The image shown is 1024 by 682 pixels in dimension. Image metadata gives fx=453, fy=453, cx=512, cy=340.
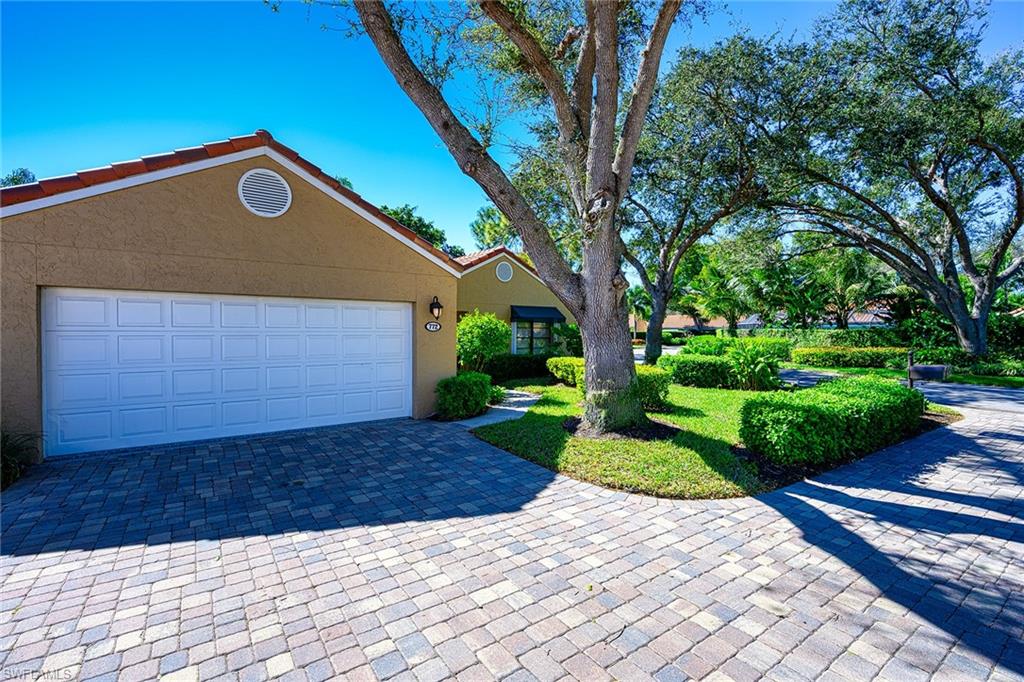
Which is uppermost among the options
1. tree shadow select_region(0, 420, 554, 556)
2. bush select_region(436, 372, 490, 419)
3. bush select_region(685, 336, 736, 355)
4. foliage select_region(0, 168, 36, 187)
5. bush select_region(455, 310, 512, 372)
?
foliage select_region(0, 168, 36, 187)

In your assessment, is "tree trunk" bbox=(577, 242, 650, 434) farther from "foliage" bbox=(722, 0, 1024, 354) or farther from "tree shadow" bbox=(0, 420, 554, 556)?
"foliage" bbox=(722, 0, 1024, 354)

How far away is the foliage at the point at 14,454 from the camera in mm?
5629

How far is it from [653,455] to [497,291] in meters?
13.9

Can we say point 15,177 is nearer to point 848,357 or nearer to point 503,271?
point 503,271

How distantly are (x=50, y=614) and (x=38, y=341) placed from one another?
5.08m

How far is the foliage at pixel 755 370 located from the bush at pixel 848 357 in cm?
1065

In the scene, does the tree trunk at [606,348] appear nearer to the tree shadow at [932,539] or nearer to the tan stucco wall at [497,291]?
the tree shadow at [932,539]

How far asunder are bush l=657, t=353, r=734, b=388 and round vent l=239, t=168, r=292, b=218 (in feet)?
37.0

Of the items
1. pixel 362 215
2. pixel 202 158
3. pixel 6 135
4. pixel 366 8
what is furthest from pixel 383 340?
pixel 6 135

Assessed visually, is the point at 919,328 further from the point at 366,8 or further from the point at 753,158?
the point at 366,8

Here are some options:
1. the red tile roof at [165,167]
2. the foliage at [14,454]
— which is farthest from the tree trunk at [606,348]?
the foliage at [14,454]

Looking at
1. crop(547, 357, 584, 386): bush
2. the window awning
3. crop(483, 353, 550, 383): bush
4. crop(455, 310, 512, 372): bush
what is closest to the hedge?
the window awning

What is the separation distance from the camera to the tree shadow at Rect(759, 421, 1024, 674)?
3.23 meters

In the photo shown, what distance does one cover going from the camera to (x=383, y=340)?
9.45 meters
